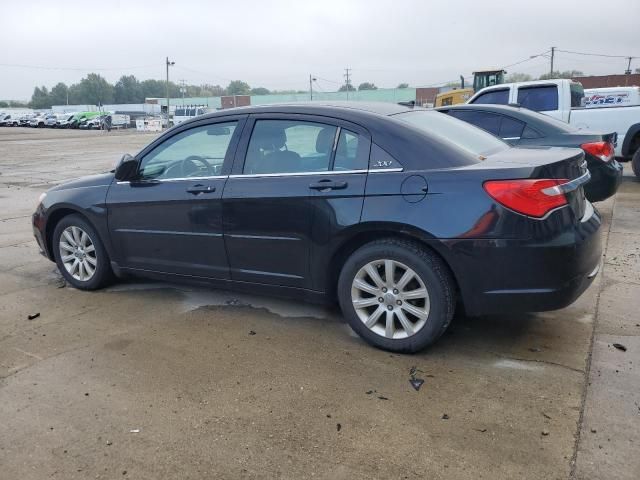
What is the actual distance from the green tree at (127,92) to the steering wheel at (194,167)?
14294 centimetres

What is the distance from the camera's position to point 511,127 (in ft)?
24.6

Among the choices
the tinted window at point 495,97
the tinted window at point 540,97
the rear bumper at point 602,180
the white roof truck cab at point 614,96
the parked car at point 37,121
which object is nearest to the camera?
the rear bumper at point 602,180

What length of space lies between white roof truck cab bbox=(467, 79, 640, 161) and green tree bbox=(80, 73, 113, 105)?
5316 inches

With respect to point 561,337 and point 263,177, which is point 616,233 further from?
point 263,177

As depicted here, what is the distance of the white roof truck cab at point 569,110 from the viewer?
33.4 ft

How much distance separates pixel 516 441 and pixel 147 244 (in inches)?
128

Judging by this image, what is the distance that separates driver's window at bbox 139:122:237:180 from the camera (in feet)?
14.3

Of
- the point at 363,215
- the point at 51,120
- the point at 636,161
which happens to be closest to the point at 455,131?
the point at 363,215

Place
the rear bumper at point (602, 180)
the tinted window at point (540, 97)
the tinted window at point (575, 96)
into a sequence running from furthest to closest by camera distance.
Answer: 1. the tinted window at point (575, 96)
2. the tinted window at point (540, 97)
3. the rear bumper at point (602, 180)

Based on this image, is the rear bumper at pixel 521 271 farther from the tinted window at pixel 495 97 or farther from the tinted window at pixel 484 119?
the tinted window at pixel 495 97

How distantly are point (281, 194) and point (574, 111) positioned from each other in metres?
8.48

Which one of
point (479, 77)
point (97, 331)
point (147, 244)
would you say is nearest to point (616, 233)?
point (147, 244)

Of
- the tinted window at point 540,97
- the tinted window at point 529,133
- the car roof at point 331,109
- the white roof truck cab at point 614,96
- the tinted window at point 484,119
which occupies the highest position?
the white roof truck cab at point 614,96

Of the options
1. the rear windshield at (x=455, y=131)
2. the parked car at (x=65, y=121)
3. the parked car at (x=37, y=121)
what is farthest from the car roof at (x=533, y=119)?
the parked car at (x=37, y=121)
